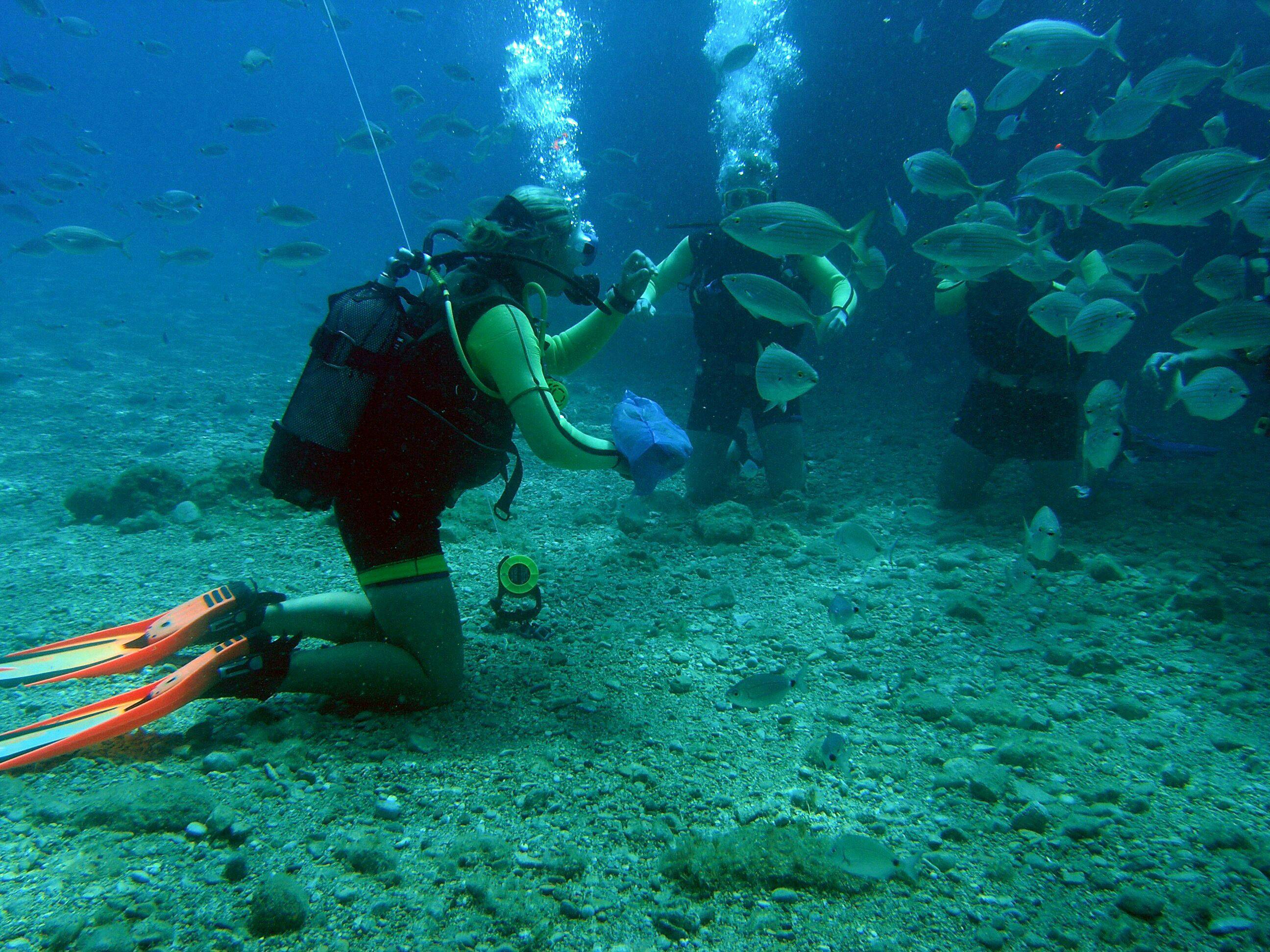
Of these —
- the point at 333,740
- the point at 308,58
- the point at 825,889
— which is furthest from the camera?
the point at 308,58

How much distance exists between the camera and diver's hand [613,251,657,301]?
312 centimetres

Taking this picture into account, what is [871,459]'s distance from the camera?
6461mm

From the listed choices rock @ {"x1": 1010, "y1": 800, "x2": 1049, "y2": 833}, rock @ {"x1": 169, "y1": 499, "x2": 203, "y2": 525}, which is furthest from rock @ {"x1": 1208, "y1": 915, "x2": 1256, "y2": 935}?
rock @ {"x1": 169, "y1": 499, "x2": 203, "y2": 525}

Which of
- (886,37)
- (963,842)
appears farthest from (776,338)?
(886,37)

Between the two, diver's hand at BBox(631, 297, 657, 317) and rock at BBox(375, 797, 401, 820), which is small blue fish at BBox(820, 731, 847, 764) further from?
diver's hand at BBox(631, 297, 657, 317)

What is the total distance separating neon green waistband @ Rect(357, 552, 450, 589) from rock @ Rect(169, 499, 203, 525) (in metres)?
3.28

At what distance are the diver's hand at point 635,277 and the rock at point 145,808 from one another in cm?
279

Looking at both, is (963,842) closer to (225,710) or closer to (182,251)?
(225,710)

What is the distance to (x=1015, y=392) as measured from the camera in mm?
4781

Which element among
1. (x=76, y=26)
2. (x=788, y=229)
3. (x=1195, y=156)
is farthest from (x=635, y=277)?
(x=76, y=26)

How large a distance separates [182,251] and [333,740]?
11060mm

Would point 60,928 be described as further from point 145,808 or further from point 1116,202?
point 1116,202

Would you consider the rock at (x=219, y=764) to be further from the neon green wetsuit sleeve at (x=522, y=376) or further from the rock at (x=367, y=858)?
the neon green wetsuit sleeve at (x=522, y=376)

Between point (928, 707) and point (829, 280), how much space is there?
373 centimetres
